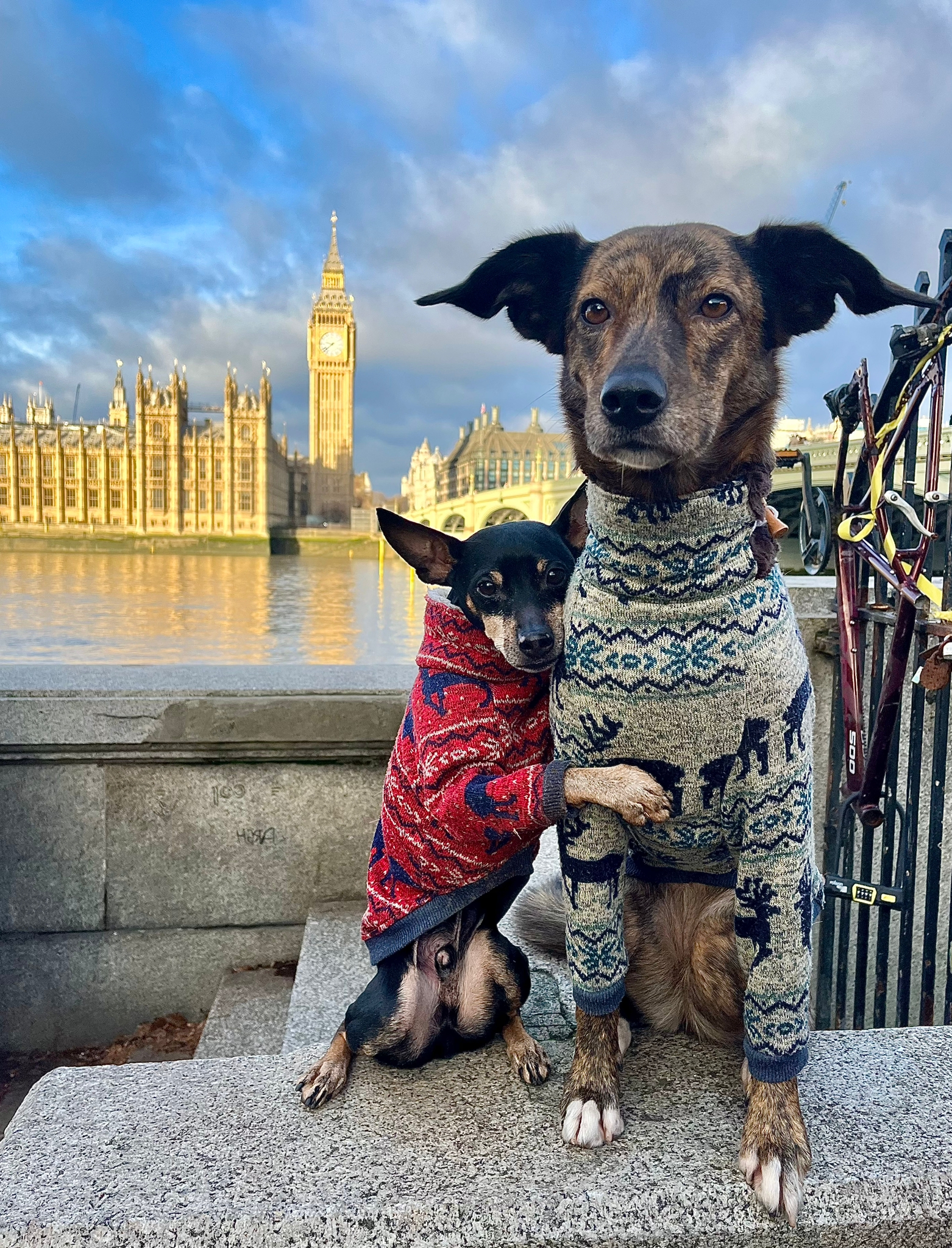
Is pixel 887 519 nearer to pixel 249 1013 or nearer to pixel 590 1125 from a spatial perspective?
pixel 590 1125

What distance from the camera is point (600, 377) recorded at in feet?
5.17

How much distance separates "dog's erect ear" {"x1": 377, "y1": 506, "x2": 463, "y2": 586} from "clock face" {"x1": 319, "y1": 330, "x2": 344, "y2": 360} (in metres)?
107

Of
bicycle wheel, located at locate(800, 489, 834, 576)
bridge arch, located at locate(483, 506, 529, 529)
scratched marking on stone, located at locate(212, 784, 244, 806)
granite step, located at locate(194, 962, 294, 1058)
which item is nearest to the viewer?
bicycle wheel, located at locate(800, 489, 834, 576)

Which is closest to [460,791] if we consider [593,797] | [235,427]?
[593,797]

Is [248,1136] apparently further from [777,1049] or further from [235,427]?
[235,427]

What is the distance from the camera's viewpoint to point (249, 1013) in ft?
10.8

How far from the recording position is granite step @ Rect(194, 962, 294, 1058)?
3072mm

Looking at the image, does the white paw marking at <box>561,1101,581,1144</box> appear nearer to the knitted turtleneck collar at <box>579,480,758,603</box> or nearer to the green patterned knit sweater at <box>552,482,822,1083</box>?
the green patterned knit sweater at <box>552,482,822,1083</box>

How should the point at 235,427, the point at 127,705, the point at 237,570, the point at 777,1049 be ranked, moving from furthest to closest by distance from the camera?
the point at 235,427, the point at 237,570, the point at 127,705, the point at 777,1049

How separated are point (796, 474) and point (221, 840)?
3.14 m

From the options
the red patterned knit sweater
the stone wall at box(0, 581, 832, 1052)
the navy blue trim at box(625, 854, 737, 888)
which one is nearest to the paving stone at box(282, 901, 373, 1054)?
the stone wall at box(0, 581, 832, 1052)

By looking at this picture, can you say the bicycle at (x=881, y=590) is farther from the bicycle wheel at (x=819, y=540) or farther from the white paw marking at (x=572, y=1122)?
the white paw marking at (x=572, y=1122)

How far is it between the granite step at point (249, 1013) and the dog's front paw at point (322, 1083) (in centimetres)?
111

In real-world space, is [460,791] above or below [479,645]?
below
